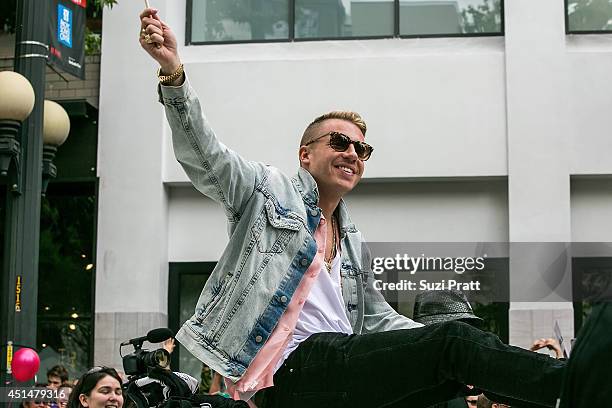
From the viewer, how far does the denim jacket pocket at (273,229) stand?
4664 millimetres

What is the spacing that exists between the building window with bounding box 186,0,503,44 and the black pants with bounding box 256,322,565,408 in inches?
408

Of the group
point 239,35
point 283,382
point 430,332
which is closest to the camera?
point 430,332

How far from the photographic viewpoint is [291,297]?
15.1ft

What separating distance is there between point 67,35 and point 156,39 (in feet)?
27.6

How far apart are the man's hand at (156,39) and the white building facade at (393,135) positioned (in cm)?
978

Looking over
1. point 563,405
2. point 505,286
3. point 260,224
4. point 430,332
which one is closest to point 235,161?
point 260,224

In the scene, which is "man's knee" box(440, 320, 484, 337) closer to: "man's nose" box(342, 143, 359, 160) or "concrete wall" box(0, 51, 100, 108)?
"man's nose" box(342, 143, 359, 160)

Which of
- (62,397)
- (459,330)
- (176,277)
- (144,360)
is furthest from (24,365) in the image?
(459,330)

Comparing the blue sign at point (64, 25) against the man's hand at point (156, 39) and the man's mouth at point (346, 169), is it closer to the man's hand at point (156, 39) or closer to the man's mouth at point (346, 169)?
the man's mouth at point (346, 169)

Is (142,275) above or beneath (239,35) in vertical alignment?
beneath

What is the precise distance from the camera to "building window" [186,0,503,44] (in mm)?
14469

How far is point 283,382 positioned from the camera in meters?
4.55

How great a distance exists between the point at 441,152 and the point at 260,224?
375 inches

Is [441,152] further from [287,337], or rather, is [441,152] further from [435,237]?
[287,337]
